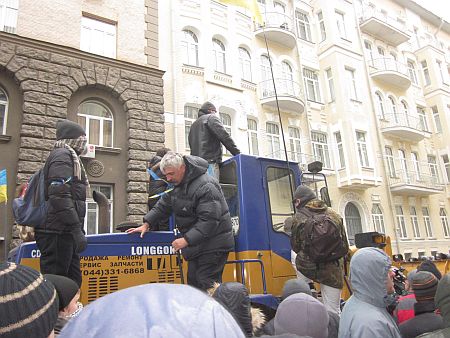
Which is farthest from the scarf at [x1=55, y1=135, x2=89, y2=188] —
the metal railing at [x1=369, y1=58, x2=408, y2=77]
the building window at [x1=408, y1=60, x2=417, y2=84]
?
the building window at [x1=408, y1=60, x2=417, y2=84]

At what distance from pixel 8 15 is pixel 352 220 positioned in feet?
52.9

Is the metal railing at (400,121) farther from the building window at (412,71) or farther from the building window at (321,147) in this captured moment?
the building window at (321,147)

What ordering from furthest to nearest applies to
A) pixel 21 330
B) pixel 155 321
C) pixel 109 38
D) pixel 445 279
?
pixel 109 38 → pixel 445 279 → pixel 21 330 → pixel 155 321

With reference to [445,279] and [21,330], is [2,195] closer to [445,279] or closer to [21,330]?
[21,330]

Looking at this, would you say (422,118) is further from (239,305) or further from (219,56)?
(239,305)

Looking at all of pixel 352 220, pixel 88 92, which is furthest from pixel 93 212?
pixel 352 220

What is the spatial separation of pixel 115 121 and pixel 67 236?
8.86 meters

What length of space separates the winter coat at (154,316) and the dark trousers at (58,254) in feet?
9.47

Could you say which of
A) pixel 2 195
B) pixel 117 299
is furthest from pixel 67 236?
pixel 2 195

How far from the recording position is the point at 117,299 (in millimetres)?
735

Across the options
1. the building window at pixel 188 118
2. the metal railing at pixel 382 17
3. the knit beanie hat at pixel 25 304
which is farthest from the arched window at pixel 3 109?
the metal railing at pixel 382 17

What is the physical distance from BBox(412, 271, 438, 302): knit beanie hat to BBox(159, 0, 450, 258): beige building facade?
34.6 feet

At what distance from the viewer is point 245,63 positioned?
658 inches

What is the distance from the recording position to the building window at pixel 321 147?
1809cm
